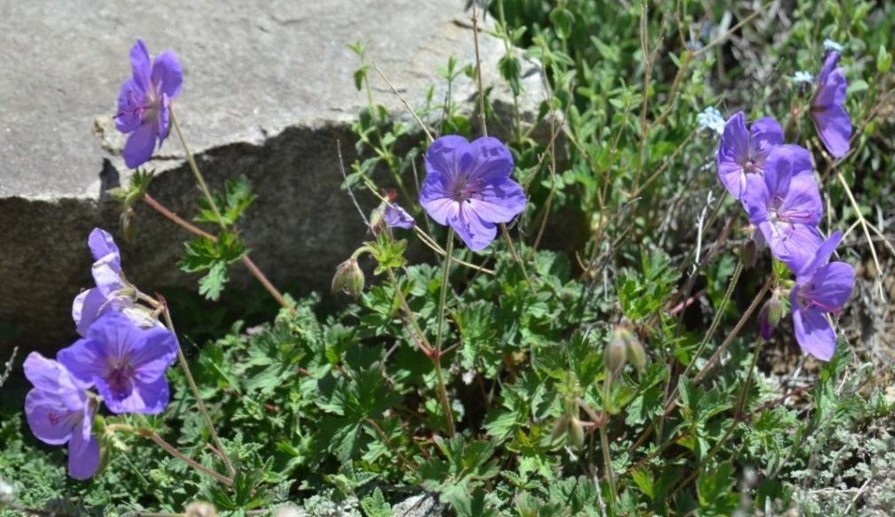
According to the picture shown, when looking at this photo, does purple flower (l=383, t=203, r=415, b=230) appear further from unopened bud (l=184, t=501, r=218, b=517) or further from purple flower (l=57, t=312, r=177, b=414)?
unopened bud (l=184, t=501, r=218, b=517)

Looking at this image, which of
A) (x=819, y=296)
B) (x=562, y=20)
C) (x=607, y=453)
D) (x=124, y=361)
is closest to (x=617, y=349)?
(x=607, y=453)

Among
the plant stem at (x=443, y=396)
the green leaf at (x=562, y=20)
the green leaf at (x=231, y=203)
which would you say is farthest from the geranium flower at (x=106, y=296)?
the green leaf at (x=562, y=20)

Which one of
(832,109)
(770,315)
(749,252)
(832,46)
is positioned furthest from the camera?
(832,46)

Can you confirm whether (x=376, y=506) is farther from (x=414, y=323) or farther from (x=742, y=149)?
(x=742, y=149)

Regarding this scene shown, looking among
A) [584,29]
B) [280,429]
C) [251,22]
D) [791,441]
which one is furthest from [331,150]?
[791,441]

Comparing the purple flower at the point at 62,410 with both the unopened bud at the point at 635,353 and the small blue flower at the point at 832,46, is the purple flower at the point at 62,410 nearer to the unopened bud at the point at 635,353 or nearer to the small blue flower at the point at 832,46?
the unopened bud at the point at 635,353

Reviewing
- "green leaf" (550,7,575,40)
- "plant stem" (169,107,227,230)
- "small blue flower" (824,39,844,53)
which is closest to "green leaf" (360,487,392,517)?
"plant stem" (169,107,227,230)
